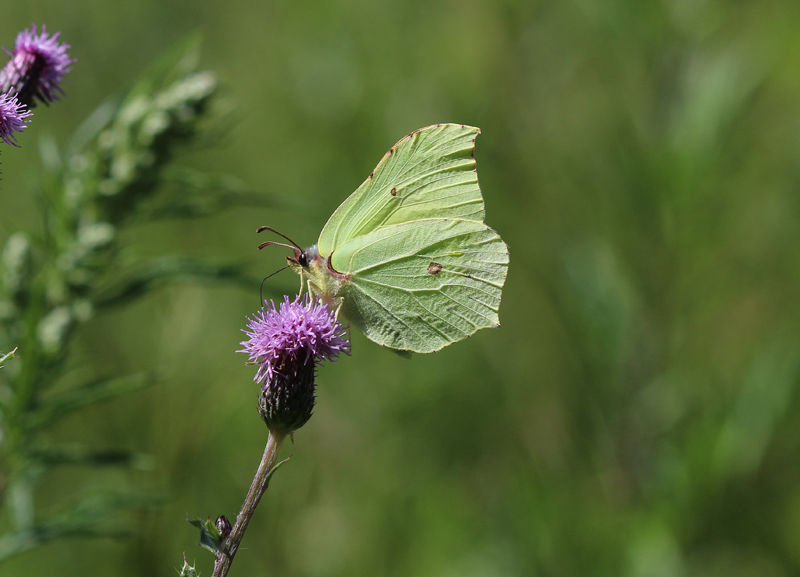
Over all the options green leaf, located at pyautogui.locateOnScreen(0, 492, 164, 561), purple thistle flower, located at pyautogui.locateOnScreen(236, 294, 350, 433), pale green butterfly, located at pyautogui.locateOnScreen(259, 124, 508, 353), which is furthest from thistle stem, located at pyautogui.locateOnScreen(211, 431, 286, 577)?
pale green butterfly, located at pyautogui.locateOnScreen(259, 124, 508, 353)

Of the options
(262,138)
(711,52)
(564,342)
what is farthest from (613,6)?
(262,138)

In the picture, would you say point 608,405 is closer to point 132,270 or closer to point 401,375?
point 401,375

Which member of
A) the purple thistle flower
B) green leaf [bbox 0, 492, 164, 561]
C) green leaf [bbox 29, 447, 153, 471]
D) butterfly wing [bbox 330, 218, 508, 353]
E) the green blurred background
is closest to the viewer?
the purple thistle flower

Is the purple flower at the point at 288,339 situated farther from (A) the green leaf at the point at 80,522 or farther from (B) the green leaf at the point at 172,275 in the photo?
(A) the green leaf at the point at 80,522

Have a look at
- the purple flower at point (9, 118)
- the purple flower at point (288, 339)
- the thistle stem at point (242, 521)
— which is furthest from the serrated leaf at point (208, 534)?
→ the purple flower at point (9, 118)

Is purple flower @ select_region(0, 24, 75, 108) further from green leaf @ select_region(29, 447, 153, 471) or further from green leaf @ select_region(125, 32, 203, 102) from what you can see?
green leaf @ select_region(29, 447, 153, 471)

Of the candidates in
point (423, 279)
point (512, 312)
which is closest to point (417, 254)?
point (423, 279)
